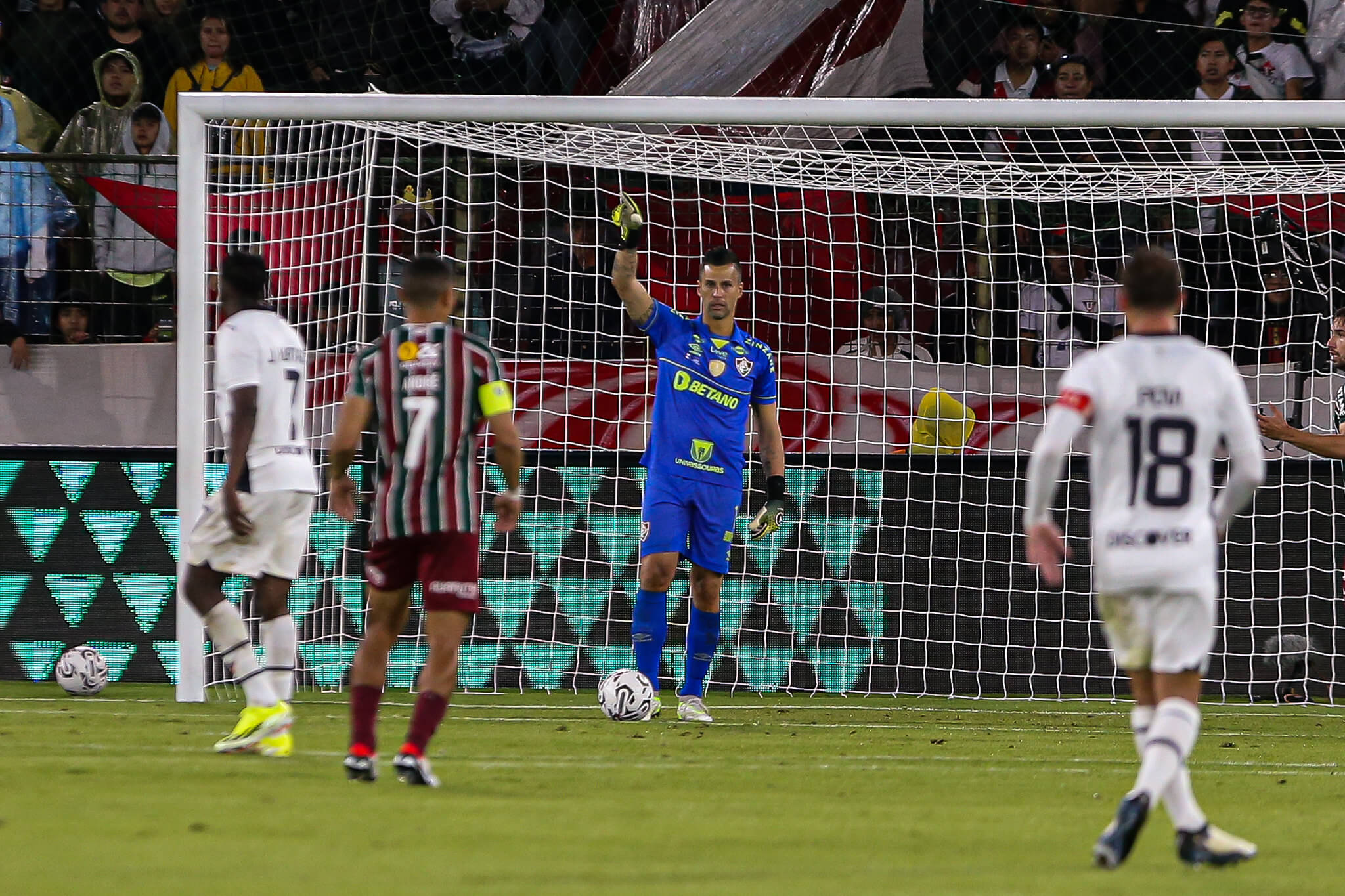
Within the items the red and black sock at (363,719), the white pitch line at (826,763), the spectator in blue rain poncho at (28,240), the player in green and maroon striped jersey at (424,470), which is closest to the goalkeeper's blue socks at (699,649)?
the white pitch line at (826,763)

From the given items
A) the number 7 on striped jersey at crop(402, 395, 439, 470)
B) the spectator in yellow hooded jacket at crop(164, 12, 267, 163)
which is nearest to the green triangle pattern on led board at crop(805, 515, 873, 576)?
the number 7 on striped jersey at crop(402, 395, 439, 470)

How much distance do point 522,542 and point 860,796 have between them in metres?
5.22

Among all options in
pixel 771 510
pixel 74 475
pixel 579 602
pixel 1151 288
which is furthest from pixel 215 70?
pixel 1151 288

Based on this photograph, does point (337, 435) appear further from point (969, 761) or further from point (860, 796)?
point (969, 761)

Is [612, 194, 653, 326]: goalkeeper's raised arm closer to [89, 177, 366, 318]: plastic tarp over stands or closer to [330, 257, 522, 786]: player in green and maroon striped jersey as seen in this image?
[330, 257, 522, 786]: player in green and maroon striped jersey

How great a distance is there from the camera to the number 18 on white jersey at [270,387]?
21.9 ft

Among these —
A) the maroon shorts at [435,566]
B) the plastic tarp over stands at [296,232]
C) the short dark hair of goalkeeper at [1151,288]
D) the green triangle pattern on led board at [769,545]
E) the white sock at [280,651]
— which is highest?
the plastic tarp over stands at [296,232]

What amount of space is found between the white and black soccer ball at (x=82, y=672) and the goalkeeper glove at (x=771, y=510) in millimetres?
3459

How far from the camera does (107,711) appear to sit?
858cm

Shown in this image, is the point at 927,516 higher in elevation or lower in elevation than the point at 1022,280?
lower

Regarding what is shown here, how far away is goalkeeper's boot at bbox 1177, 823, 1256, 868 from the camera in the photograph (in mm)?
4406

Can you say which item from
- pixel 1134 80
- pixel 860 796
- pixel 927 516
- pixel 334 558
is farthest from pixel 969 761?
pixel 1134 80

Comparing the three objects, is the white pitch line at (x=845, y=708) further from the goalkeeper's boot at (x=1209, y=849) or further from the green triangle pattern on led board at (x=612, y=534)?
the goalkeeper's boot at (x=1209, y=849)

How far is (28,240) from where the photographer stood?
38.1 feet
